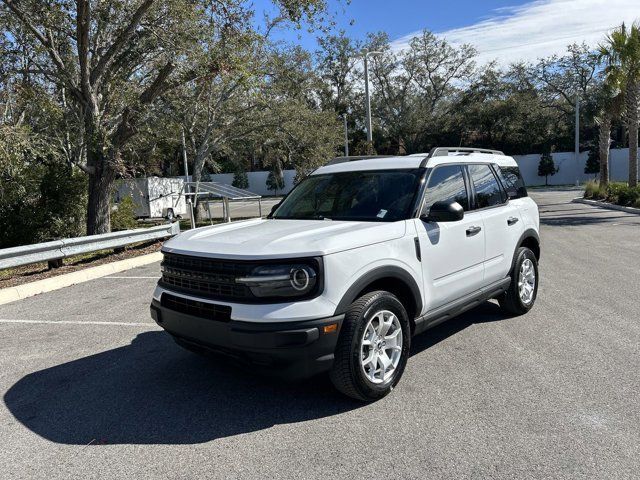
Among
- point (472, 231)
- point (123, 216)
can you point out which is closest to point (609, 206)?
point (123, 216)

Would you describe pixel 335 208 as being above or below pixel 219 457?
above

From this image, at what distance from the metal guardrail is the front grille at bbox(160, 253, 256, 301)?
231 inches

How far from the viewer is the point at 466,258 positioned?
15.8ft

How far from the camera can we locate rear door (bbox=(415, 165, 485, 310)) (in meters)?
4.35

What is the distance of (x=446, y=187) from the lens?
484 cm

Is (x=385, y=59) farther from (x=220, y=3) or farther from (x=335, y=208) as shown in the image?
(x=335, y=208)

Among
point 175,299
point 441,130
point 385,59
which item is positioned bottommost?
point 175,299

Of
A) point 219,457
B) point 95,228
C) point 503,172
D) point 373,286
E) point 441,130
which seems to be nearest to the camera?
point 219,457

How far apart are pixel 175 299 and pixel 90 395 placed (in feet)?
3.65

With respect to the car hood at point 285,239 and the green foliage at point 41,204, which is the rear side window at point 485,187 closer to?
the car hood at point 285,239

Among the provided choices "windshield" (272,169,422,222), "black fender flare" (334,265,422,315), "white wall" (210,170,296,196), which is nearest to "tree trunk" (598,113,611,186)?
"windshield" (272,169,422,222)

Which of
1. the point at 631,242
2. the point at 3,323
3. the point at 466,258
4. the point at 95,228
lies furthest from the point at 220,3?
the point at 631,242

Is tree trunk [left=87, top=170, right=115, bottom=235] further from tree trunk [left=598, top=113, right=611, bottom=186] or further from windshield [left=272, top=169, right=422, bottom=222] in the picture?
tree trunk [left=598, top=113, right=611, bottom=186]

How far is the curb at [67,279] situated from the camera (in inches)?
315
